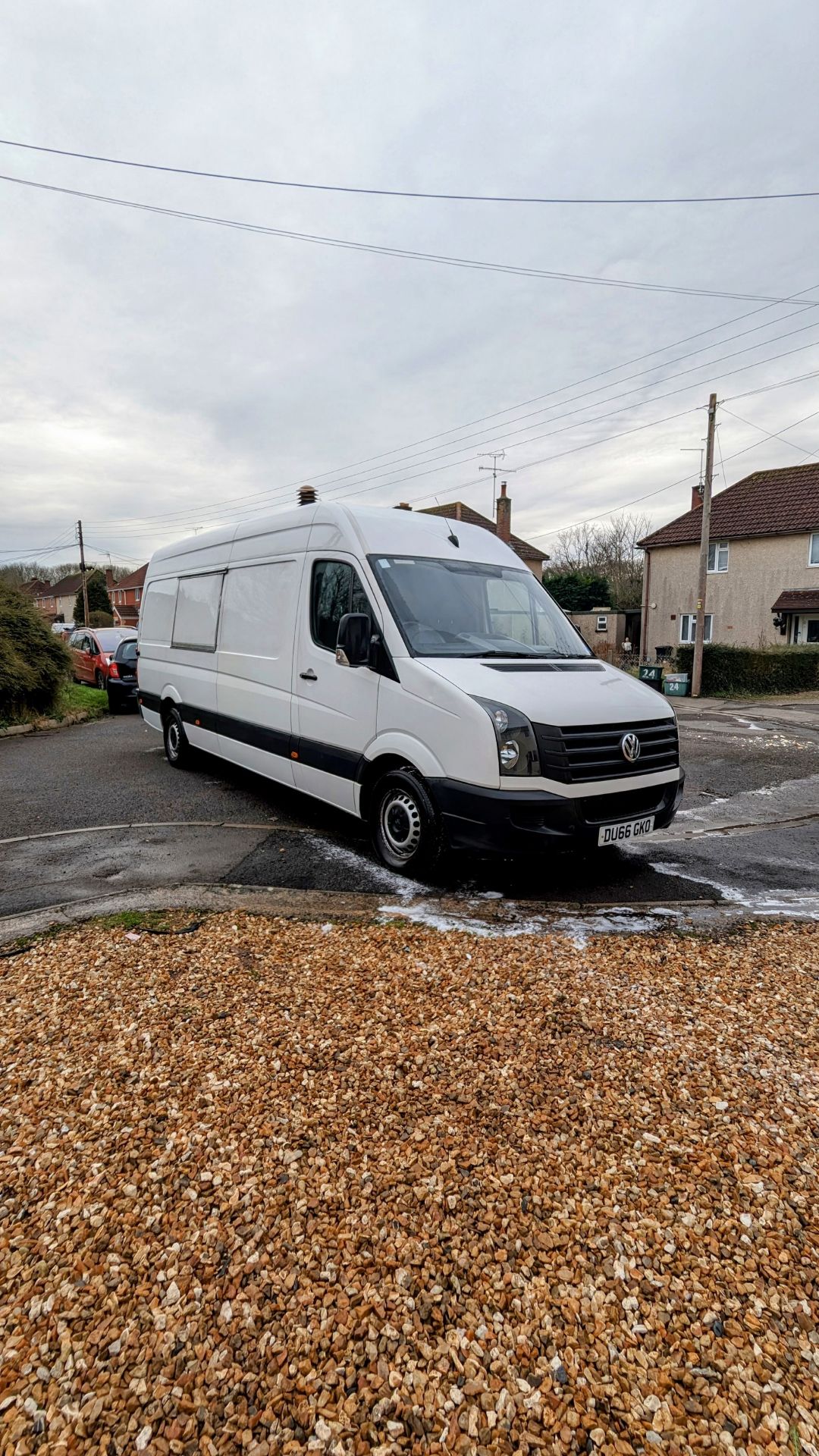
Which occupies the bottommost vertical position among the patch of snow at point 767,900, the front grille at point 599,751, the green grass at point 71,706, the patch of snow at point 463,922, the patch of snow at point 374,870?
the patch of snow at point 767,900

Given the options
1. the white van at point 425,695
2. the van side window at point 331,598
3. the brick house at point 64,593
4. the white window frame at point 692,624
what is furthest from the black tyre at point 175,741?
the brick house at point 64,593

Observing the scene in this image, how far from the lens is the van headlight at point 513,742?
416 centimetres

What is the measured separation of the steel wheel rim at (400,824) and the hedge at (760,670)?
21444mm

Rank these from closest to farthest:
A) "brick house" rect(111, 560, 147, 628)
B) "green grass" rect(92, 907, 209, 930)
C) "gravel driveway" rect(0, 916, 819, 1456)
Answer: "gravel driveway" rect(0, 916, 819, 1456), "green grass" rect(92, 907, 209, 930), "brick house" rect(111, 560, 147, 628)

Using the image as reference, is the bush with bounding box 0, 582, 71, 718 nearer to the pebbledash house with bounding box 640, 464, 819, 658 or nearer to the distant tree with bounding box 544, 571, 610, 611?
the pebbledash house with bounding box 640, 464, 819, 658

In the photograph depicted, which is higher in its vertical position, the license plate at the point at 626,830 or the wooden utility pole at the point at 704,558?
the wooden utility pole at the point at 704,558

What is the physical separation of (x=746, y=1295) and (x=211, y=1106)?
1649 mm

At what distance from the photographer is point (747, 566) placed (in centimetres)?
3122

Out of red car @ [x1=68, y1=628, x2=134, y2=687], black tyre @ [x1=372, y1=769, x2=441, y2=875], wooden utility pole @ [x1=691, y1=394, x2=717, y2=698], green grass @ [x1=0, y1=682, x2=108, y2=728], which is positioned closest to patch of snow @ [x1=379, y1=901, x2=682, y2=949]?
black tyre @ [x1=372, y1=769, x2=441, y2=875]

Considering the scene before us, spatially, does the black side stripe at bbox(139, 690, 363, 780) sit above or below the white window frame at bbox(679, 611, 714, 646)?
below

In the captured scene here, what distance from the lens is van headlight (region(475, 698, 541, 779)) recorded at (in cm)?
416

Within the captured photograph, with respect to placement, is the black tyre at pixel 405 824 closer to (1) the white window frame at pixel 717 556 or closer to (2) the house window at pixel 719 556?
(1) the white window frame at pixel 717 556

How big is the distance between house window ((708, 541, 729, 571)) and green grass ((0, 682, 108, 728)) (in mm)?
26859

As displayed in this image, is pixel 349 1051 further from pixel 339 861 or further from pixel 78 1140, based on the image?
pixel 339 861
